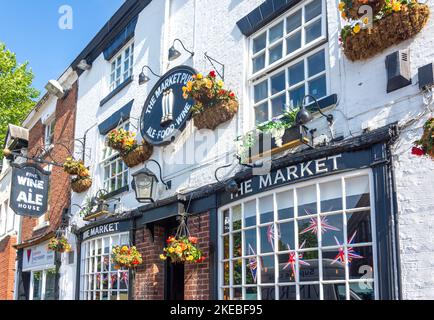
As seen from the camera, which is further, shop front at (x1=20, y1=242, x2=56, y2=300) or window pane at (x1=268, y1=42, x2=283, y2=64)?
shop front at (x1=20, y1=242, x2=56, y2=300)

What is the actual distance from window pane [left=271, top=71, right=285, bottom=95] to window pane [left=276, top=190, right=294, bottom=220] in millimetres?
1517

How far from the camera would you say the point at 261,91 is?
7598 mm

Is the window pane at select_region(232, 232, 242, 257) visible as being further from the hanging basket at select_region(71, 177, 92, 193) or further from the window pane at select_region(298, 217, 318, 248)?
the hanging basket at select_region(71, 177, 92, 193)

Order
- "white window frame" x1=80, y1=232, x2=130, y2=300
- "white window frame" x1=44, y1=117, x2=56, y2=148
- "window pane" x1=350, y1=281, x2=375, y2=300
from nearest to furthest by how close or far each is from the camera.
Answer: "window pane" x1=350, y1=281, x2=375, y2=300 < "white window frame" x1=80, y1=232, x2=130, y2=300 < "white window frame" x1=44, y1=117, x2=56, y2=148

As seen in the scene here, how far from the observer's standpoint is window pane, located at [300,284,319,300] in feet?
19.2

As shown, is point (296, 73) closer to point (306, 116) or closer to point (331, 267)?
point (306, 116)

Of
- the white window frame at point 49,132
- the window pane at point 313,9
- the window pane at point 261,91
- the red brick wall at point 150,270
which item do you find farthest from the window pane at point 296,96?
the white window frame at point 49,132

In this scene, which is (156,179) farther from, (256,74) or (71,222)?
(71,222)

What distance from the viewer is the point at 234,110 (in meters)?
7.70

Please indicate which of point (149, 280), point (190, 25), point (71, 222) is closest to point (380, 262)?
point (149, 280)

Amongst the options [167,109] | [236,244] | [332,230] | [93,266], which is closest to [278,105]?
[236,244]

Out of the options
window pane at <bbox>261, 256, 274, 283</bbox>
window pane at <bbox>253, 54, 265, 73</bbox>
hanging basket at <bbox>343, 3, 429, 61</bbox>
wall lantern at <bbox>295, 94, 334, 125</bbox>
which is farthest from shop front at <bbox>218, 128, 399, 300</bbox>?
window pane at <bbox>253, 54, 265, 73</bbox>

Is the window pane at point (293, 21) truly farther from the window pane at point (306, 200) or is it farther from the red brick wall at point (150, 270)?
the red brick wall at point (150, 270)

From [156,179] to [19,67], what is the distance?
1580 cm
